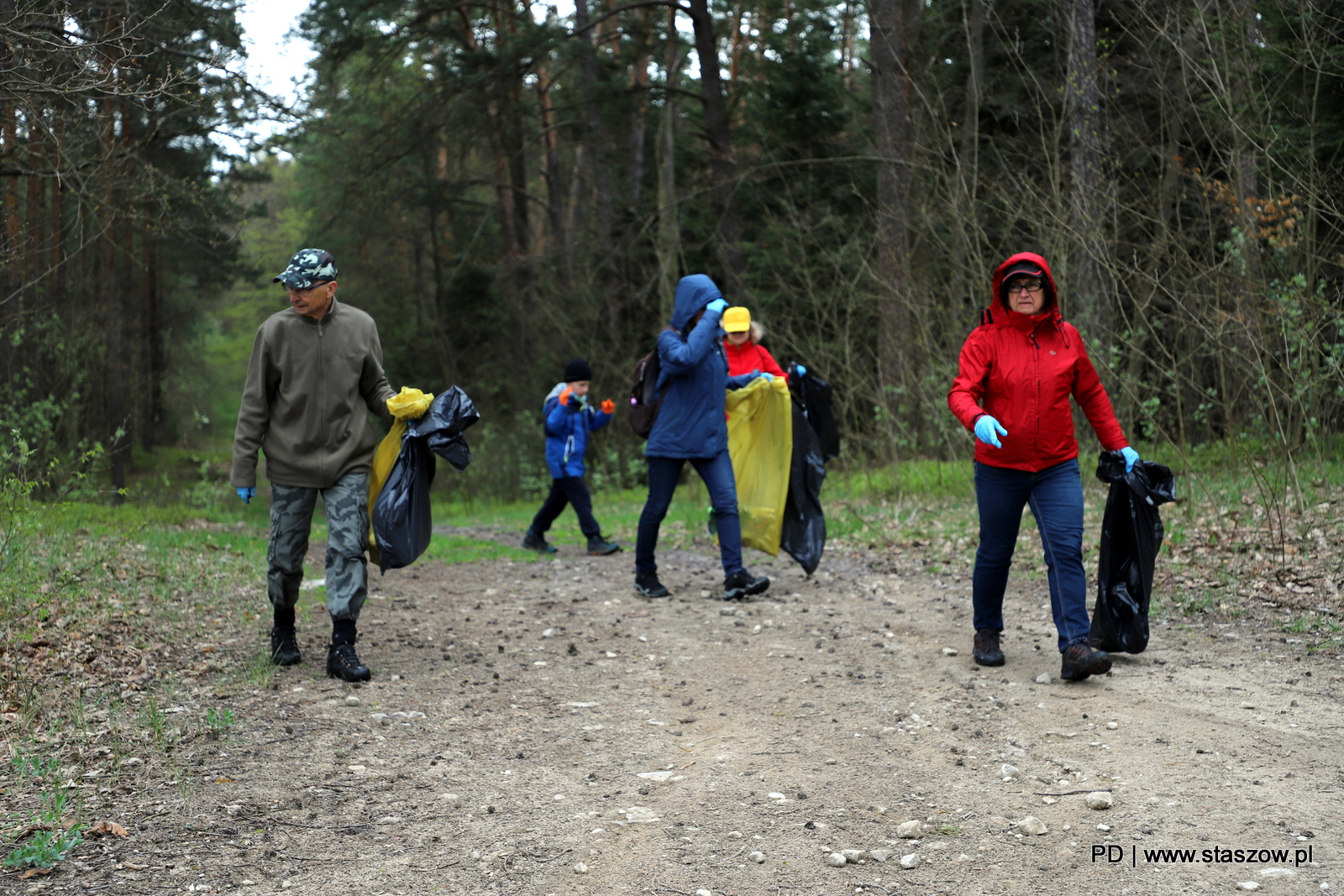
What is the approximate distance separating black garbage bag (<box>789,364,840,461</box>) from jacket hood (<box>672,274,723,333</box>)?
1362 mm

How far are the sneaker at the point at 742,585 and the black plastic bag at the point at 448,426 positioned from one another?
2.61 meters

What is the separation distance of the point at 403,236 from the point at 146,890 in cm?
3017

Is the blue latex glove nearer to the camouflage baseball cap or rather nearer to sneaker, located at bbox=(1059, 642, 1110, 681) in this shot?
the camouflage baseball cap

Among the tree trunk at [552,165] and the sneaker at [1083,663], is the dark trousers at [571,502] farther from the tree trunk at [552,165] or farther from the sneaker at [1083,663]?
the tree trunk at [552,165]

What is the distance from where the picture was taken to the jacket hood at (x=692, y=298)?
24.8 ft

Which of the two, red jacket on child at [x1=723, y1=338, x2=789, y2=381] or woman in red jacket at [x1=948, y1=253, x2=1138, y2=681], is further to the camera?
red jacket on child at [x1=723, y1=338, x2=789, y2=381]

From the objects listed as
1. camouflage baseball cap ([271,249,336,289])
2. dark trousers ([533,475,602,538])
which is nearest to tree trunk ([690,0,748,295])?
dark trousers ([533,475,602,538])

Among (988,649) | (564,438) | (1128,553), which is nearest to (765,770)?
(988,649)

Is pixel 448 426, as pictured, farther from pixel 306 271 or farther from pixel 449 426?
pixel 306 271

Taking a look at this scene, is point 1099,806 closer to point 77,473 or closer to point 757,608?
point 757,608

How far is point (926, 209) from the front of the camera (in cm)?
1121

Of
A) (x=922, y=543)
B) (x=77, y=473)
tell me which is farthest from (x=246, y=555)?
(x=922, y=543)

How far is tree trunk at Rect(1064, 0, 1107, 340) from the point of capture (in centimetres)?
966

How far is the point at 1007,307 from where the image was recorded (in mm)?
5359
